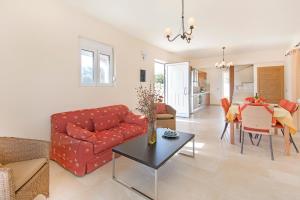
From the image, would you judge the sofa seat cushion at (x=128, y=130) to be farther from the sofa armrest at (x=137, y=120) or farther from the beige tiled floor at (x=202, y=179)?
the beige tiled floor at (x=202, y=179)

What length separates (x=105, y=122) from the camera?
2.98 m

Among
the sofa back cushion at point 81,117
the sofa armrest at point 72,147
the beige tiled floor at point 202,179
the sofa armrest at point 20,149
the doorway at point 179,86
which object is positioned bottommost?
the beige tiled floor at point 202,179

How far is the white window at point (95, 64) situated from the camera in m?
3.33

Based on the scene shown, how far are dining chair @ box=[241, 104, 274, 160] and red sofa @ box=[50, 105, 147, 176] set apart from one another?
1919 millimetres

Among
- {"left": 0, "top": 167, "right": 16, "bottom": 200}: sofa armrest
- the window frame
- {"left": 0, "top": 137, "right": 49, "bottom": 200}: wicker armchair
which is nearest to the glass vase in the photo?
{"left": 0, "top": 137, "right": 49, "bottom": 200}: wicker armchair

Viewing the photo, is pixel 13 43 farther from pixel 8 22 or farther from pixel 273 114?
pixel 273 114

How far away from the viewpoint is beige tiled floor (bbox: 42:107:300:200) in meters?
1.78

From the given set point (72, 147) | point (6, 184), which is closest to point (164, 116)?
point (72, 147)

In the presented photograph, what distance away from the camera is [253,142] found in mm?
3424

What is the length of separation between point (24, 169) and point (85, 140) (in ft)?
2.67

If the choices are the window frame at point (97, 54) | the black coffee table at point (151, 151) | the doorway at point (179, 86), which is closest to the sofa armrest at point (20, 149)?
the black coffee table at point (151, 151)

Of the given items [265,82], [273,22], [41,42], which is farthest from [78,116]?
[265,82]

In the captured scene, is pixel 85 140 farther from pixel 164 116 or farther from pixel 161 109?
pixel 161 109

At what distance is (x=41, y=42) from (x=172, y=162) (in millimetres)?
2858
